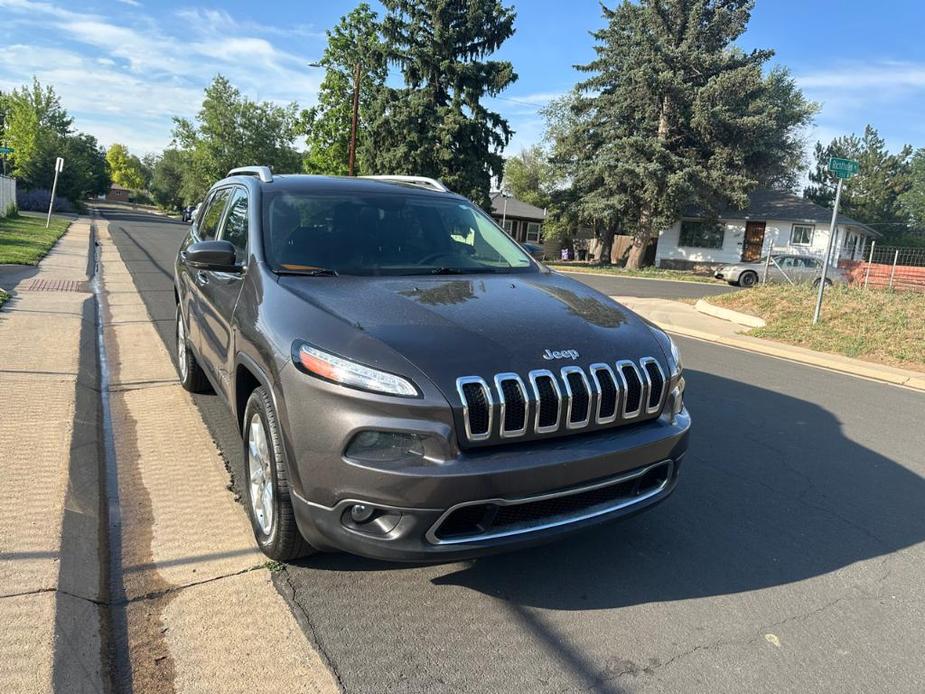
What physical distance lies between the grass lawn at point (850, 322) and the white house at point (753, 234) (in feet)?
75.3

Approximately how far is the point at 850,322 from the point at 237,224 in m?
10.6

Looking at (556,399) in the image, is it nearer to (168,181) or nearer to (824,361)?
(824,361)

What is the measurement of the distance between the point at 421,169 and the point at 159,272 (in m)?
19.8

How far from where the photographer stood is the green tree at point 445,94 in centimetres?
3212

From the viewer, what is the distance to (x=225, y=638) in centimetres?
246

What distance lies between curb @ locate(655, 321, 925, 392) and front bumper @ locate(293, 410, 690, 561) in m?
7.16

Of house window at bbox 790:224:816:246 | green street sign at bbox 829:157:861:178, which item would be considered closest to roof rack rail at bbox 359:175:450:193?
green street sign at bbox 829:157:861:178

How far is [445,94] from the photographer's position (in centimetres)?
3356

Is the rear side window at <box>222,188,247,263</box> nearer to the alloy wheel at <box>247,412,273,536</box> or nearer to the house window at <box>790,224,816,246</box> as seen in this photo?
the alloy wheel at <box>247,412,273,536</box>

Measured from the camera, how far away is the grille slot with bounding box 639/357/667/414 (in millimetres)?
2838

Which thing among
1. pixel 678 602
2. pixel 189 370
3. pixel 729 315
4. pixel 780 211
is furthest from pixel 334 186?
pixel 780 211

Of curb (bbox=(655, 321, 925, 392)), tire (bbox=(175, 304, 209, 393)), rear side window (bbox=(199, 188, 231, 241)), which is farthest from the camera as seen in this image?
curb (bbox=(655, 321, 925, 392))

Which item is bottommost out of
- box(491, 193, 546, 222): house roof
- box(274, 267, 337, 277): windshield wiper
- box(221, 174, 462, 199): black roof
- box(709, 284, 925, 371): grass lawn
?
box(709, 284, 925, 371): grass lawn

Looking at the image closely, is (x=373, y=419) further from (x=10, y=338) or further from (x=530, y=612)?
(x=10, y=338)
